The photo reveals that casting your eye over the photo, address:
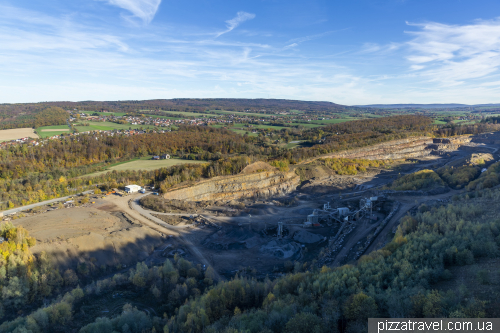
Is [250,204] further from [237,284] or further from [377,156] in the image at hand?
[377,156]

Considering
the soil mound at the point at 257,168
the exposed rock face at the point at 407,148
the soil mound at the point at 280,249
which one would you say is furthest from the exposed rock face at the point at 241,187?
the exposed rock face at the point at 407,148

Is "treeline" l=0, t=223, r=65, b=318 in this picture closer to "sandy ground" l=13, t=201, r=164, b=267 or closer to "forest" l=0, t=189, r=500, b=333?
"forest" l=0, t=189, r=500, b=333

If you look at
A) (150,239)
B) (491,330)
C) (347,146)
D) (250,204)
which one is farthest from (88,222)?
(347,146)

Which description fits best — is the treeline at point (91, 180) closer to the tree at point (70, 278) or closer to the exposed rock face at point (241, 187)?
the exposed rock face at point (241, 187)

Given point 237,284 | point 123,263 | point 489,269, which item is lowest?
point 123,263

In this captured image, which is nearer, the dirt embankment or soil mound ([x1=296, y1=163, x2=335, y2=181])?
the dirt embankment

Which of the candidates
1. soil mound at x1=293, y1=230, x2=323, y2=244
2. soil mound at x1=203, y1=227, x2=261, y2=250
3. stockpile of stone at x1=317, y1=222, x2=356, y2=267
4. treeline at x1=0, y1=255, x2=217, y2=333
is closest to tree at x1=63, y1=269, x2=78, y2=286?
treeline at x1=0, y1=255, x2=217, y2=333
